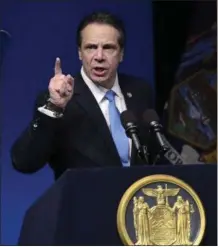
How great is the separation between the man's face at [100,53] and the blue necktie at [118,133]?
65 mm

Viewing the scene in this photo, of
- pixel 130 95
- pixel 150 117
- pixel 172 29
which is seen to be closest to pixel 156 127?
pixel 150 117

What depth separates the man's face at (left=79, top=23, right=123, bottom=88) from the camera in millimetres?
2385

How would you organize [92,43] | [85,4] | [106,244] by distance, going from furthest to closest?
[85,4], [92,43], [106,244]

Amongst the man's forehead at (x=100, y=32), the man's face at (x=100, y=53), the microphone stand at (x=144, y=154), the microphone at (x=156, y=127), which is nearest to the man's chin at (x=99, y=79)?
the man's face at (x=100, y=53)

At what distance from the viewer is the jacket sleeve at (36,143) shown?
2.12 metres

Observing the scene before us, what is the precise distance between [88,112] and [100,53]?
179mm

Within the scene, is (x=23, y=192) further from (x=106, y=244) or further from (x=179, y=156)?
(x=106, y=244)

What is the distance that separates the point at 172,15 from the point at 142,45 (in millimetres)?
183

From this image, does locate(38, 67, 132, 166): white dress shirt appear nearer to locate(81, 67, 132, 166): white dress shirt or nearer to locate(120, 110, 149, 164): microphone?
locate(81, 67, 132, 166): white dress shirt

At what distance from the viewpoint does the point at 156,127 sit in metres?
2.06

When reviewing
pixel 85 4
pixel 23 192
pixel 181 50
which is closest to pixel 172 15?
pixel 181 50

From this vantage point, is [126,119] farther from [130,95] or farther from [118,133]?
[130,95]

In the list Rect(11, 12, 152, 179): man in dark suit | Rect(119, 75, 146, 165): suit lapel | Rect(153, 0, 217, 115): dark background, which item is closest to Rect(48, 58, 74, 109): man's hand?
Rect(11, 12, 152, 179): man in dark suit

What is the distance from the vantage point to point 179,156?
120 inches
